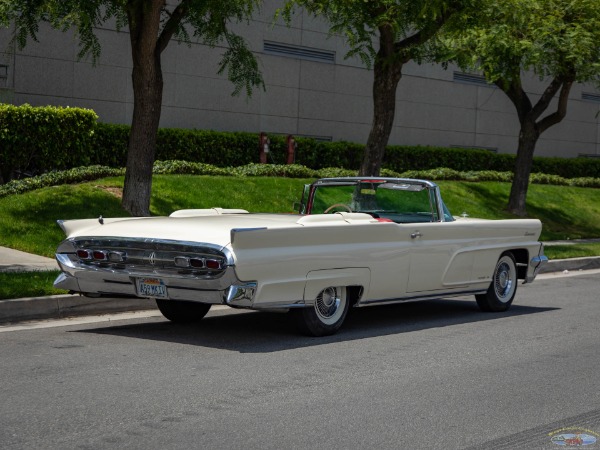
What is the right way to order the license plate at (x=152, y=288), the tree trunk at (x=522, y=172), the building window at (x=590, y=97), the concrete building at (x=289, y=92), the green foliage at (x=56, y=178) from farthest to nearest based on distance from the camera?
1. the building window at (x=590, y=97)
2. the tree trunk at (x=522, y=172)
3. the concrete building at (x=289, y=92)
4. the green foliage at (x=56, y=178)
5. the license plate at (x=152, y=288)

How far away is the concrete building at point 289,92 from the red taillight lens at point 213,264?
11.8 m

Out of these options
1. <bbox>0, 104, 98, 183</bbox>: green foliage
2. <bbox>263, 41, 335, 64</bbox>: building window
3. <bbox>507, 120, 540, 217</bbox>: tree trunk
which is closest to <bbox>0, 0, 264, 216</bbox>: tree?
<bbox>0, 104, 98, 183</bbox>: green foliage

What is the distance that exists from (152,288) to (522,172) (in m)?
19.4

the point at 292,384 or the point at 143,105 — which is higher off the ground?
the point at 143,105

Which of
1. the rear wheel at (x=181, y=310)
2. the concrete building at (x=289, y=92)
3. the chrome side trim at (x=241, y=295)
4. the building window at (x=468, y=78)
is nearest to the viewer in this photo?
the chrome side trim at (x=241, y=295)

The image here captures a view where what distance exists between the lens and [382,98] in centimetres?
1923

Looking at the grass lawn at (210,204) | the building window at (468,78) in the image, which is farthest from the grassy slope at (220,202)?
the building window at (468,78)

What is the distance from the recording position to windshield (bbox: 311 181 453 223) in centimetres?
1109

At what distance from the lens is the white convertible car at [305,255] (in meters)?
8.72

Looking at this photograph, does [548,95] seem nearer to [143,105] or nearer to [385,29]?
[385,29]

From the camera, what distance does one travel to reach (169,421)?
6.30 meters

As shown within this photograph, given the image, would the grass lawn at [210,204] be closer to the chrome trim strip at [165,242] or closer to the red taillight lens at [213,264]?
the chrome trim strip at [165,242]

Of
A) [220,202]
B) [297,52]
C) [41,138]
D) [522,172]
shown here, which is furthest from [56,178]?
[522,172]

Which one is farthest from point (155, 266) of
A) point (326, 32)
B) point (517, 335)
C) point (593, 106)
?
point (593, 106)
